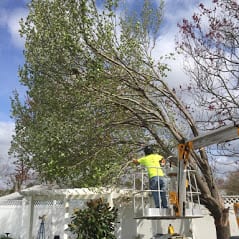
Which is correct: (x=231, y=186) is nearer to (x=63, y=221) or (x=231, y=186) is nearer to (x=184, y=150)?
(x=63, y=221)

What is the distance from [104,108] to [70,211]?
203 inches

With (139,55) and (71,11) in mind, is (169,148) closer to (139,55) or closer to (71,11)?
(139,55)

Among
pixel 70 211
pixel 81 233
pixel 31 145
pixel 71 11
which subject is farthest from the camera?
pixel 70 211

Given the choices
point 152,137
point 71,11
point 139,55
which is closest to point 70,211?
point 152,137

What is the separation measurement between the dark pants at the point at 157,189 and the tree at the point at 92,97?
250 cm

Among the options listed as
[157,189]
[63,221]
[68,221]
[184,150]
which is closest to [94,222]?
[68,221]

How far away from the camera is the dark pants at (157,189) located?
849 centimetres

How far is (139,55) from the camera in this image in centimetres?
1177

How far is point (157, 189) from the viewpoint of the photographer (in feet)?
28.1

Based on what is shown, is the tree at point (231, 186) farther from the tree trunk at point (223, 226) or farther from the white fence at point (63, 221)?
the tree trunk at point (223, 226)

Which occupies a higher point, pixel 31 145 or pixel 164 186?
pixel 31 145

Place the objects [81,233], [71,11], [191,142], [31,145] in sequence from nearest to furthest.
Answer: [191,142] → [71,11] → [81,233] → [31,145]

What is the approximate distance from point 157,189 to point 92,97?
12.9 ft

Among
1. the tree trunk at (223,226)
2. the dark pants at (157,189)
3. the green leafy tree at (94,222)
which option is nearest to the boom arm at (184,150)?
the dark pants at (157,189)
